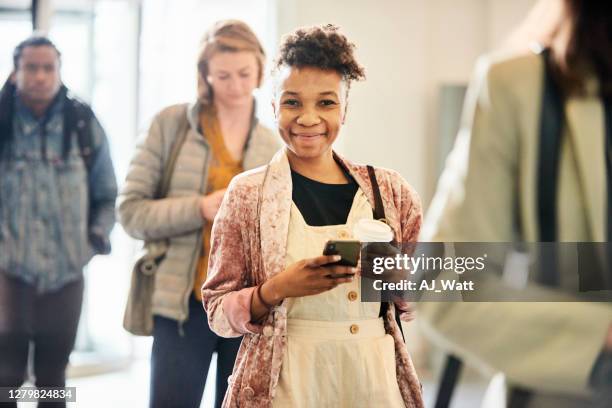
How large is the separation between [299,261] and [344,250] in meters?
0.08

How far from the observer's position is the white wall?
2.04 meters

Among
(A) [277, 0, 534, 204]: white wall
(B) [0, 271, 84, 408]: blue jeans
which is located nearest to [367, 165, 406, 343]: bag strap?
(A) [277, 0, 534, 204]: white wall

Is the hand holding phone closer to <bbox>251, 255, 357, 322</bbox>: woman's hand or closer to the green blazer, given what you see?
<bbox>251, 255, 357, 322</bbox>: woman's hand

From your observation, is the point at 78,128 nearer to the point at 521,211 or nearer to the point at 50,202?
the point at 50,202

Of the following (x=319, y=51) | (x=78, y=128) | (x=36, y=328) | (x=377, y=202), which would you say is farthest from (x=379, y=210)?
(x=36, y=328)

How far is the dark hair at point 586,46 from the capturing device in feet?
2.07

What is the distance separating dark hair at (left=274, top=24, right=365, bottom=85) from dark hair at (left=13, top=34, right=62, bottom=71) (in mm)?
797

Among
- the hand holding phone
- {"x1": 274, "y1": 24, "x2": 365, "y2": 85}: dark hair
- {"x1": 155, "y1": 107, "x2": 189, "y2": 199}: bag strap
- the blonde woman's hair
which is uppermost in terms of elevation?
the blonde woman's hair

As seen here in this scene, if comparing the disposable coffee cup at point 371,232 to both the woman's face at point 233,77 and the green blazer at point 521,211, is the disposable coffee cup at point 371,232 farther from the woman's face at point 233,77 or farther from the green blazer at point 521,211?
the woman's face at point 233,77

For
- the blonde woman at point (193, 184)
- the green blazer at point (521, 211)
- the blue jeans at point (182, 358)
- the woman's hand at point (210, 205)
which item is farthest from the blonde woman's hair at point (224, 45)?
the green blazer at point (521, 211)

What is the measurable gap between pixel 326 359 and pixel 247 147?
0.53 meters

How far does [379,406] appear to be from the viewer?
1126 mm

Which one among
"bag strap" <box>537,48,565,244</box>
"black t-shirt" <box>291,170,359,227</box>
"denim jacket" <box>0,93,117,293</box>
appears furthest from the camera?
"denim jacket" <box>0,93,117,293</box>

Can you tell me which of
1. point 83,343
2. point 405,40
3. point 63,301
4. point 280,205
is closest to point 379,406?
point 280,205
